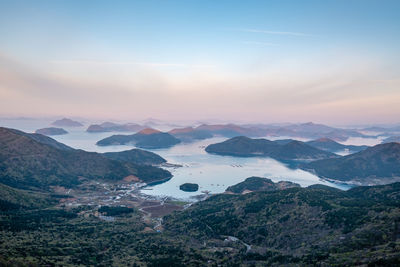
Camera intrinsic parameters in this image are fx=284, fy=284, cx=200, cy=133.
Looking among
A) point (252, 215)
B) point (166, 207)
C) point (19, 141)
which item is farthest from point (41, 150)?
point (252, 215)

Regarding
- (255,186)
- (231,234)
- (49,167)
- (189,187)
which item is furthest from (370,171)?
(49,167)

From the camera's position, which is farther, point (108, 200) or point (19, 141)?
point (19, 141)

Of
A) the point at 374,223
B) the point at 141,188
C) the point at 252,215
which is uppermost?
the point at 374,223

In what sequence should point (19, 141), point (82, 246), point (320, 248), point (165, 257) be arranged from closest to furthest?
point (320, 248)
point (165, 257)
point (82, 246)
point (19, 141)

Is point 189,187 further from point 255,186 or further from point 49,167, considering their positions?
point 49,167

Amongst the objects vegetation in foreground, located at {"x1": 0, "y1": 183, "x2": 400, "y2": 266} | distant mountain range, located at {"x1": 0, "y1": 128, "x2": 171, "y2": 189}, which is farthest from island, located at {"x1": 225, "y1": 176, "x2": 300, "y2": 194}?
distant mountain range, located at {"x1": 0, "y1": 128, "x2": 171, "y2": 189}

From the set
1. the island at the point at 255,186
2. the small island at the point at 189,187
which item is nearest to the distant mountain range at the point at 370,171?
the island at the point at 255,186

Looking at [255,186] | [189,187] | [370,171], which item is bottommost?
[189,187]

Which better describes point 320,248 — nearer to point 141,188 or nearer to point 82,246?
point 82,246

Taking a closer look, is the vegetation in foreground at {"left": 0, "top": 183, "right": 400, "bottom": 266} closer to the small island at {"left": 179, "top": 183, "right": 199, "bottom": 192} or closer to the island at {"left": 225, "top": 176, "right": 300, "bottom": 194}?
the island at {"left": 225, "top": 176, "right": 300, "bottom": 194}
